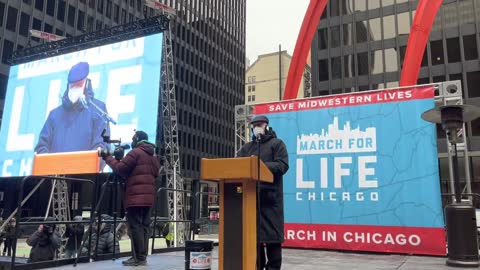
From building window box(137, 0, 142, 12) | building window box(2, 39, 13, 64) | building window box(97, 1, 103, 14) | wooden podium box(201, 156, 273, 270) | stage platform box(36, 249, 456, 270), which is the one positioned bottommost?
stage platform box(36, 249, 456, 270)

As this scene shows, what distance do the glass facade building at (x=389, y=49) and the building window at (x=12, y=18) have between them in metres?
31.3

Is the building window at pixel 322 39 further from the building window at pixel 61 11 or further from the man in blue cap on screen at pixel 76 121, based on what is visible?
the man in blue cap on screen at pixel 76 121

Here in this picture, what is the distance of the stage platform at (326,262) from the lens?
7091 millimetres

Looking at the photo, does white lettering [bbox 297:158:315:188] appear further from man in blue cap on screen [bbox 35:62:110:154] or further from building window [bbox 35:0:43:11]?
building window [bbox 35:0:43:11]

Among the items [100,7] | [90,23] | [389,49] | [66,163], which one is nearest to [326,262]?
[66,163]

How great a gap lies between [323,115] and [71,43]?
13682 millimetres

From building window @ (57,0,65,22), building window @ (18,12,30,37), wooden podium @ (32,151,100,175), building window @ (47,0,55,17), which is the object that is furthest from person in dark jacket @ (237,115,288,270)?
building window @ (57,0,65,22)

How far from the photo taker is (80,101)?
1844cm

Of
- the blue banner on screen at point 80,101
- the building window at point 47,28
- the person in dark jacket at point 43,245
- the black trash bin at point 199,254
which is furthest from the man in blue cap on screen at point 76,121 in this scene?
the building window at point 47,28

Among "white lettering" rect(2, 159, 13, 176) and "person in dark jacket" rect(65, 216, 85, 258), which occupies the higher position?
"white lettering" rect(2, 159, 13, 176)

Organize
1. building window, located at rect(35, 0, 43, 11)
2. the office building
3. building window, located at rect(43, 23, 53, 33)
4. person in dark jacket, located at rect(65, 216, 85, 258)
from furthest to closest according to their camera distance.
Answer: the office building
building window, located at rect(43, 23, 53, 33)
building window, located at rect(35, 0, 43, 11)
person in dark jacket, located at rect(65, 216, 85, 258)

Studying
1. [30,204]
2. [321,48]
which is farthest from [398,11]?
[30,204]

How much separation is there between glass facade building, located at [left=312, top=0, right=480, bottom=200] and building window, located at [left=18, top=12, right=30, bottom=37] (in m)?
30.5

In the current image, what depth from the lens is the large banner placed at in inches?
363
